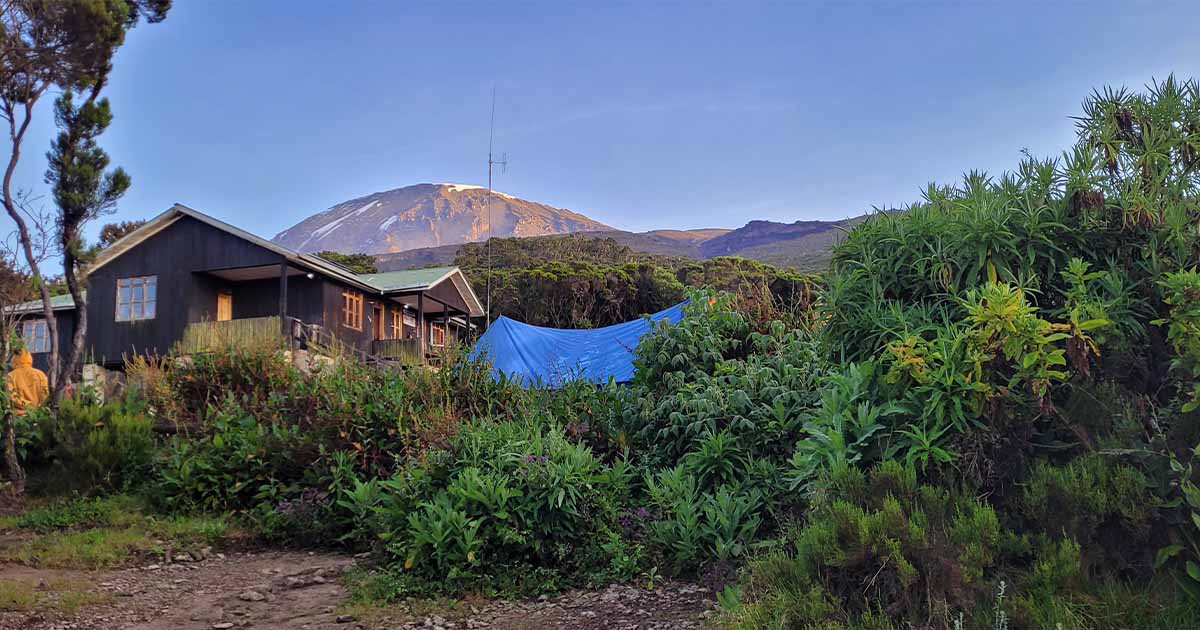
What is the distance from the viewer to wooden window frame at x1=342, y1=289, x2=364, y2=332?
26106 mm

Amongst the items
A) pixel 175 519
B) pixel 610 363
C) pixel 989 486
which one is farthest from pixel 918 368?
pixel 610 363

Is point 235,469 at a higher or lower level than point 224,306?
lower

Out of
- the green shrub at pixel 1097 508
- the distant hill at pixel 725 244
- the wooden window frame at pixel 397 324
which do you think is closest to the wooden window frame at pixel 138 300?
the wooden window frame at pixel 397 324

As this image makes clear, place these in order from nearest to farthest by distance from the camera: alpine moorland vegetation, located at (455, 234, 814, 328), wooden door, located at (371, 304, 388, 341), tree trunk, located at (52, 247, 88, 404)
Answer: tree trunk, located at (52, 247, 88, 404) → wooden door, located at (371, 304, 388, 341) → alpine moorland vegetation, located at (455, 234, 814, 328)

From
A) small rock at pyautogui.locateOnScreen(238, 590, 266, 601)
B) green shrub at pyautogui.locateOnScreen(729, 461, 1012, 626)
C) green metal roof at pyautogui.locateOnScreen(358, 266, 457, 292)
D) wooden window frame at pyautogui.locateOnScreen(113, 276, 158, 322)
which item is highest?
green metal roof at pyautogui.locateOnScreen(358, 266, 457, 292)

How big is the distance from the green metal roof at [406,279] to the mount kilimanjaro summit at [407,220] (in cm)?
9905

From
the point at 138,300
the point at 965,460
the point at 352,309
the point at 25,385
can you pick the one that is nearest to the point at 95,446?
the point at 25,385

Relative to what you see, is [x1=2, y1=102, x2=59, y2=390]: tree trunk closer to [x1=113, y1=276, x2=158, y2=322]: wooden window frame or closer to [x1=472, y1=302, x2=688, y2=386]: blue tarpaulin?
[x1=472, y1=302, x2=688, y2=386]: blue tarpaulin

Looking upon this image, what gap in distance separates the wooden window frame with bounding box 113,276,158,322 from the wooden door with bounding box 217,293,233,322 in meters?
1.66

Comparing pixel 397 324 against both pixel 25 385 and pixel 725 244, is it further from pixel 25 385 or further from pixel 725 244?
pixel 725 244

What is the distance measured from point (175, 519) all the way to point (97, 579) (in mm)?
1473

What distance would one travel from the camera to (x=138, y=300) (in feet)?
82.2

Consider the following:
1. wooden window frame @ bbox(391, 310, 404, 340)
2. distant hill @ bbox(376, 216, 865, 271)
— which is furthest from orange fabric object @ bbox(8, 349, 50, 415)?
distant hill @ bbox(376, 216, 865, 271)

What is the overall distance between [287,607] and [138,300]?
75.1 feet
